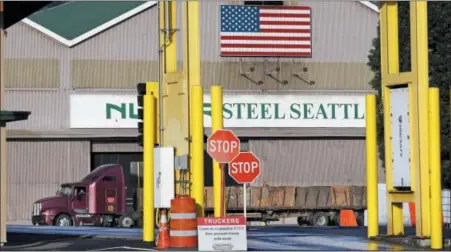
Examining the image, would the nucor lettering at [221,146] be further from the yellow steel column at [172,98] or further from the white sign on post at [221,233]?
the yellow steel column at [172,98]

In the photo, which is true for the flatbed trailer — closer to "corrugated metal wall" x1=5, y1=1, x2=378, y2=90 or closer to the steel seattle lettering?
the steel seattle lettering

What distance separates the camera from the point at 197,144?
905 inches

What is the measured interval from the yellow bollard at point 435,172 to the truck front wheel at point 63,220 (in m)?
26.7

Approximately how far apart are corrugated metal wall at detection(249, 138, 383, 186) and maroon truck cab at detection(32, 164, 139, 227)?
1194 centimetres

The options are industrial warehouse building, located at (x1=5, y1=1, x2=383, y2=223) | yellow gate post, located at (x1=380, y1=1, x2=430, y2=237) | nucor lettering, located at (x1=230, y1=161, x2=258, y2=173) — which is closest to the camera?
yellow gate post, located at (x1=380, y1=1, x2=430, y2=237)

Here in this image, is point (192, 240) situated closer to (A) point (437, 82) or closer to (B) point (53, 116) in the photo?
(A) point (437, 82)

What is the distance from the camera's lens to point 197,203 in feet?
77.4

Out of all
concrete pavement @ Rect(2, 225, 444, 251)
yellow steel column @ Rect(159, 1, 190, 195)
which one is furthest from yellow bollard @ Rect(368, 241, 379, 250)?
yellow steel column @ Rect(159, 1, 190, 195)

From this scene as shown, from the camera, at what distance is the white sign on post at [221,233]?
20.9 meters

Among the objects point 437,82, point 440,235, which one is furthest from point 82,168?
point 440,235

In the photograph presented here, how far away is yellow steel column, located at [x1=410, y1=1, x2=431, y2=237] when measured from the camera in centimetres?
2212

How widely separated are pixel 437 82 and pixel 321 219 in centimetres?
889

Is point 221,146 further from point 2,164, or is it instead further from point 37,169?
point 37,169

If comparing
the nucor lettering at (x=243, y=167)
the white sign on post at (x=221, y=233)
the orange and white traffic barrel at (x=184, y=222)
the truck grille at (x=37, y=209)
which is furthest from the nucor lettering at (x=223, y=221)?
the truck grille at (x=37, y=209)
